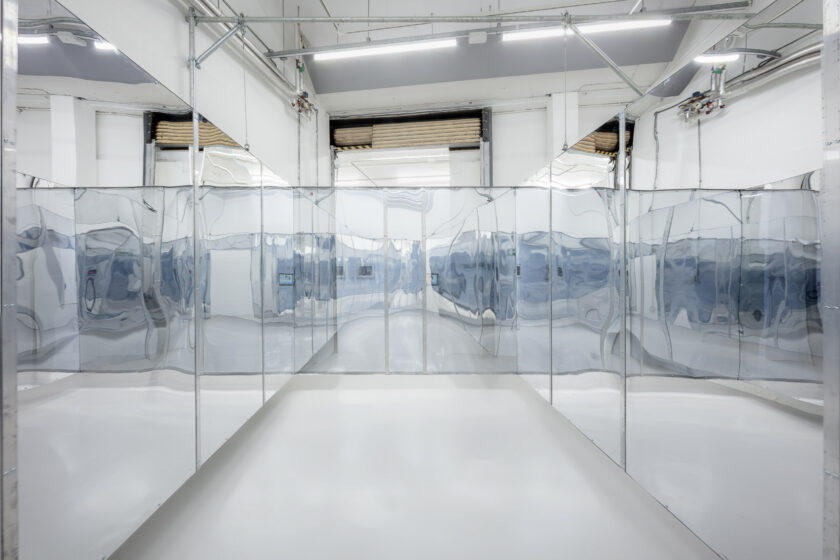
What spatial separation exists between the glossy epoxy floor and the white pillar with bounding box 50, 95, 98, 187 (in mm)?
1775

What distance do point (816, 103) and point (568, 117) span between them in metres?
4.38

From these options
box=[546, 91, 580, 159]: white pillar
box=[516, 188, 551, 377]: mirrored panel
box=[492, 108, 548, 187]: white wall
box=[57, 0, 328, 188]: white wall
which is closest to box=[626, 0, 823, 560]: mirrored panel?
box=[516, 188, 551, 377]: mirrored panel

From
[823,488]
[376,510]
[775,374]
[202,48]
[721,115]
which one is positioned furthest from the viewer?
[202,48]

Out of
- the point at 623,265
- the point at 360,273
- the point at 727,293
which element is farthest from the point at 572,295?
the point at 360,273

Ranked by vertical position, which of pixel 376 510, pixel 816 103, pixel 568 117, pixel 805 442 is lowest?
pixel 376 510

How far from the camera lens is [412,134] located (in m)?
5.54

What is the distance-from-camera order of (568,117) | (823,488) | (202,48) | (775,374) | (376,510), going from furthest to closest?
(568,117), (202,48), (376,510), (775,374), (823,488)

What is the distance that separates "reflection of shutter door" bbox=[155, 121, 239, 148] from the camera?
180 cm

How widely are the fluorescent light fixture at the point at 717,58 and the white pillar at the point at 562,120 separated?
12.3 feet

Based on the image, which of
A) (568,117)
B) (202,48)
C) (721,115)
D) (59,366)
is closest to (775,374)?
(721,115)

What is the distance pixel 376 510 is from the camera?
6.25ft

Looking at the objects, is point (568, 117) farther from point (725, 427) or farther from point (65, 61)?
point (65, 61)

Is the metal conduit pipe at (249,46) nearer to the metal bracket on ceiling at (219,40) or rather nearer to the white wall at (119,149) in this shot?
the metal bracket on ceiling at (219,40)

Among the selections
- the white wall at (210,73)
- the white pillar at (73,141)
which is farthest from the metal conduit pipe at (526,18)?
the white pillar at (73,141)
